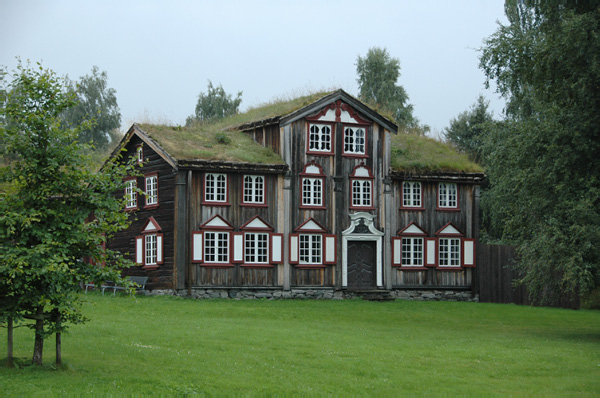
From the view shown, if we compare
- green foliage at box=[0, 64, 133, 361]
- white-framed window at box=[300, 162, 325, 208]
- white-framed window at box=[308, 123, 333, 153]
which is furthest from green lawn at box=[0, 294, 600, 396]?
white-framed window at box=[308, 123, 333, 153]

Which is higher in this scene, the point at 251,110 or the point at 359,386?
the point at 251,110

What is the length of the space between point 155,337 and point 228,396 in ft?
24.2

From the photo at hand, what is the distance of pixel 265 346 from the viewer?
20172mm

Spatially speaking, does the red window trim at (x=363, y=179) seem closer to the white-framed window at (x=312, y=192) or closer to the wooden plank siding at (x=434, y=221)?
the wooden plank siding at (x=434, y=221)

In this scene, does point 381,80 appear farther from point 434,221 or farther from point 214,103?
point 434,221

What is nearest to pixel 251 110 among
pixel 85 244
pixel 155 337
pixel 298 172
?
pixel 298 172

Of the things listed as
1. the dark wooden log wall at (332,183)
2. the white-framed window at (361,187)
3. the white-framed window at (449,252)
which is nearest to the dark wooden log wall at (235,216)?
the dark wooden log wall at (332,183)

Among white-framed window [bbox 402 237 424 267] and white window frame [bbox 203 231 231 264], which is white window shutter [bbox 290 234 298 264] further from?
white-framed window [bbox 402 237 424 267]

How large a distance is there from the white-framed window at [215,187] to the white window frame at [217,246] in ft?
4.72

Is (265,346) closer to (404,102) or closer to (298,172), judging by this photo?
(298,172)

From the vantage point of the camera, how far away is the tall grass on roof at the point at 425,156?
1540 inches

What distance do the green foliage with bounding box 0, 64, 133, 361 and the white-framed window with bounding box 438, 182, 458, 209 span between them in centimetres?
2591

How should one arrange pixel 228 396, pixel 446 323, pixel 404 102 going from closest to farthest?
pixel 228 396, pixel 446 323, pixel 404 102

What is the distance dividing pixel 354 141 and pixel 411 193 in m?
3.86
